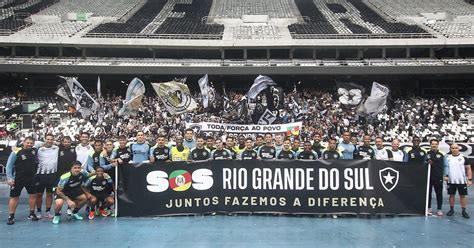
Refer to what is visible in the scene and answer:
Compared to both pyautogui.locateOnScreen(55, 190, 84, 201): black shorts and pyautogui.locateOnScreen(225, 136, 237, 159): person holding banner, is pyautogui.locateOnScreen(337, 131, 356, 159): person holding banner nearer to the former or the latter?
pyautogui.locateOnScreen(225, 136, 237, 159): person holding banner

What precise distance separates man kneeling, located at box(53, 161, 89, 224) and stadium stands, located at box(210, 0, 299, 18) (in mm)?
36743

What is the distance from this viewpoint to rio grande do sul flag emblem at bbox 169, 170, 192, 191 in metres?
Result: 9.41

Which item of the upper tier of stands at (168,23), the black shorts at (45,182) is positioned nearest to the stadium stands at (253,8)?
the upper tier of stands at (168,23)

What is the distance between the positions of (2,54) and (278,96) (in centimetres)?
2662

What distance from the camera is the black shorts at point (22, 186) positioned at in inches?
360

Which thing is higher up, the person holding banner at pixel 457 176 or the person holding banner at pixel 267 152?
the person holding banner at pixel 267 152

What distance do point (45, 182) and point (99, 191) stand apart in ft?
4.48

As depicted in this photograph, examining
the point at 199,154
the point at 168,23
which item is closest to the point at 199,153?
the point at 199,154

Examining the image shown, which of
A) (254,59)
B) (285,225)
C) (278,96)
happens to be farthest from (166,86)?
(254,59)

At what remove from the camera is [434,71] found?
A: 100 ft

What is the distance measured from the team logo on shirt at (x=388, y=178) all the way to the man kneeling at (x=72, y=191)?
6.85 metres

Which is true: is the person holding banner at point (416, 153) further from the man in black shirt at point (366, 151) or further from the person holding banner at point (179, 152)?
the person holding banner at point (179, 152)

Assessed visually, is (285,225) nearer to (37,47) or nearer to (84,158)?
(84,158)

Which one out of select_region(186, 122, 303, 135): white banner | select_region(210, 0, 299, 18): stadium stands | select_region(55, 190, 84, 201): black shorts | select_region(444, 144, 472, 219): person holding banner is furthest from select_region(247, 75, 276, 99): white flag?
select_region(210, 0, 299, 18): stadium stands
